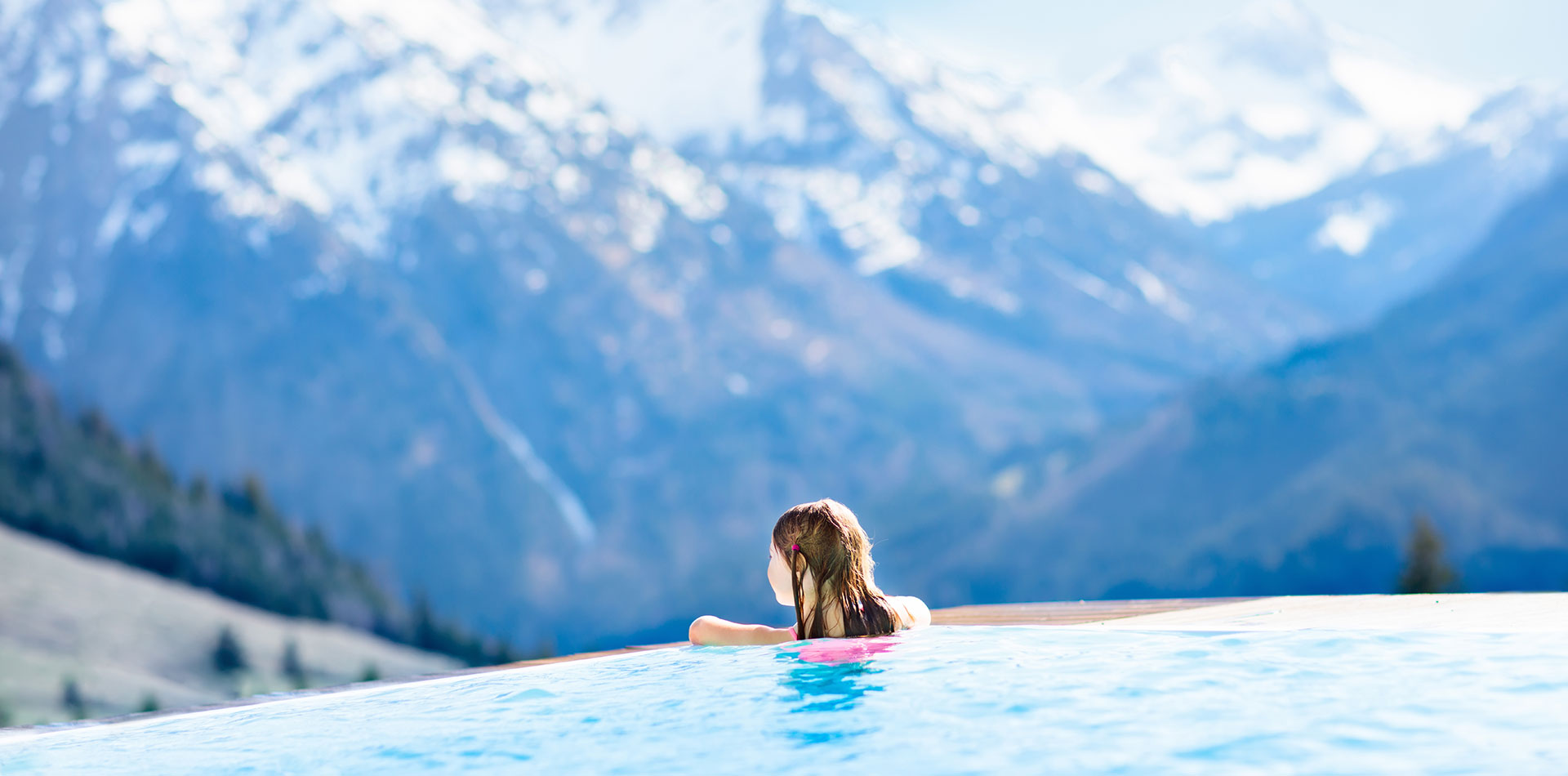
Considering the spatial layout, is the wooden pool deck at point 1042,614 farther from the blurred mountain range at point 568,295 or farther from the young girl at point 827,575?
the blurred mountain range at point 568,295

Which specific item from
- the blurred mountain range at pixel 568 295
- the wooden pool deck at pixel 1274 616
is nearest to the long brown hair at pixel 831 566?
the wooden pool deck at pixel 1274 616

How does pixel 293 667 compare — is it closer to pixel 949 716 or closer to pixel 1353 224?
pixel 949 716

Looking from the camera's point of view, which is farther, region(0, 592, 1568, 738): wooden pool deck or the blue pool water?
region(0, 592, 1568, 738): wooden pool deck

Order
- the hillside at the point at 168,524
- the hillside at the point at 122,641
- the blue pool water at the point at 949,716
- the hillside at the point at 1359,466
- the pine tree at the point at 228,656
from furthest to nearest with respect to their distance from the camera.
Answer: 1. the hillside at the point at 1359,466
2. the hillside at the point at 168,524
3. the pine tree at the point at 228,656
4. the hillside at the point at 122,641
5. the blue pool water at the point at 949,716

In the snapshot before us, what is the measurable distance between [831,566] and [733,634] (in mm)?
1010

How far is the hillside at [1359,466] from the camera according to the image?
261 ft

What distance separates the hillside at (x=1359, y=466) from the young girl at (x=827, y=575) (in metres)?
75.0

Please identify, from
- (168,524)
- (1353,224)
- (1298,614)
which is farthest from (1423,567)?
(1353,224)

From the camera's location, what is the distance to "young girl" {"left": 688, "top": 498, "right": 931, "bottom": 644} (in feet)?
20.8

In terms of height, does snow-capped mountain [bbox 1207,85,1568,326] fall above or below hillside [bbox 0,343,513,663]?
above

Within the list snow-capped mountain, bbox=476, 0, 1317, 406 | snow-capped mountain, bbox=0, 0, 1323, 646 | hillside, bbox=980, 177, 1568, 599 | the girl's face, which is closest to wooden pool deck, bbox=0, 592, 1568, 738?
the girl's face

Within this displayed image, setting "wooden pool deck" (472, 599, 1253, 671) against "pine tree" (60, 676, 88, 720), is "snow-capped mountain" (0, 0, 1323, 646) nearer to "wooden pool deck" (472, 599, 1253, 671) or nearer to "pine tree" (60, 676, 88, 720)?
"pine tree" (60, 676, 88, 720)

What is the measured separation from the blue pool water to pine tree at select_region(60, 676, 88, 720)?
41.1m

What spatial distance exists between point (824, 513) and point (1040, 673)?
1.53m
